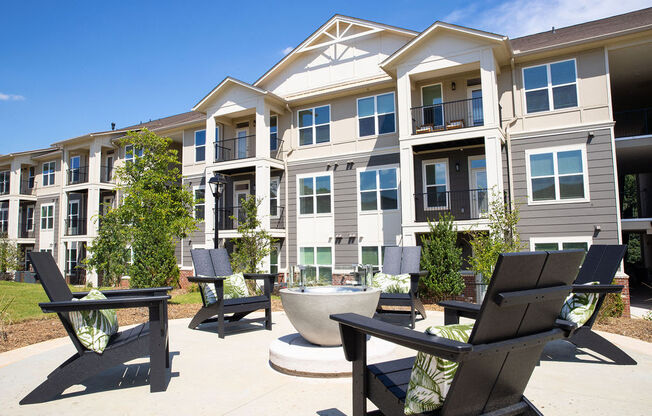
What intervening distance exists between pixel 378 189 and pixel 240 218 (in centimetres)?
584

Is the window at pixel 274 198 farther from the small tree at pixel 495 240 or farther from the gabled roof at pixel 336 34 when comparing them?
the small tree at pixel 495 240

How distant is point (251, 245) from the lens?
1405 cm

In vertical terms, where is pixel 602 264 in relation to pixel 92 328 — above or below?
above

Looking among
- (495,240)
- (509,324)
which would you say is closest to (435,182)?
(495,240)

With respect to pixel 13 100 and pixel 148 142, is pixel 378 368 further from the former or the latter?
pixel 13 100

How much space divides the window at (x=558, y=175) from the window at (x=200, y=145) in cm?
1306

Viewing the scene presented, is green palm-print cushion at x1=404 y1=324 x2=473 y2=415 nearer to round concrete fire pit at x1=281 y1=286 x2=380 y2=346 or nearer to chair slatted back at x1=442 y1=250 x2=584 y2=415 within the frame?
chair slatted back at x1=442 y1=250 x2=584 y2=415

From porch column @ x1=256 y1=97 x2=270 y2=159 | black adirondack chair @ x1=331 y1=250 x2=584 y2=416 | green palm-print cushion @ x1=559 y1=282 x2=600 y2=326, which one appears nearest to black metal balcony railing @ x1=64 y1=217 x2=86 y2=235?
porch column @ x1=256 y1=97 x2=270 y2=159

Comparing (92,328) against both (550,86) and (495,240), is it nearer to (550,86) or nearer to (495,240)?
(495,240)

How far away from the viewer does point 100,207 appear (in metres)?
22.5

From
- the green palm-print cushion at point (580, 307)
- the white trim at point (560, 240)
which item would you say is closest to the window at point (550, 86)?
the white trim at point (560, 240)

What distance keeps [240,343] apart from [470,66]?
10.9 metres

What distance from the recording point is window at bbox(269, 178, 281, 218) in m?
16.3

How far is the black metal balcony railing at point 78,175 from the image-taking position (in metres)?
23.0
